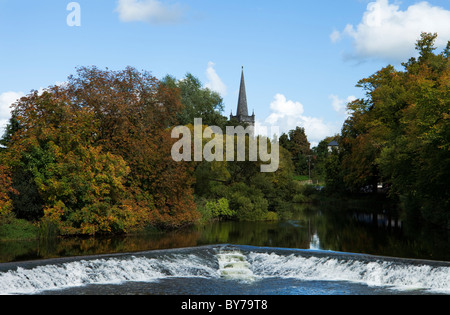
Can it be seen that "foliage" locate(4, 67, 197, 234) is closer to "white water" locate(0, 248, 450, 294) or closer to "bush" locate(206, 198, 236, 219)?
"bush" locate(206, 198, 236, 219)

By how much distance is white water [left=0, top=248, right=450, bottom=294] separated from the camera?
45.0ft

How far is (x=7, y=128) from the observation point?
31297 millimetres

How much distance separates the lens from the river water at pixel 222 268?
13.7 metres

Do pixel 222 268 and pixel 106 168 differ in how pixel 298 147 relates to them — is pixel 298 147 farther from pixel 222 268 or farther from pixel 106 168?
pixel 222 268

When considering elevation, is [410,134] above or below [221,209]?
above

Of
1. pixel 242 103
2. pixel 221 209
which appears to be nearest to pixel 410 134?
pixel 221 209

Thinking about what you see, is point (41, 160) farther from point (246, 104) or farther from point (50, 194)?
point (246, 104)

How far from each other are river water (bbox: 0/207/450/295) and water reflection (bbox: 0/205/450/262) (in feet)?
0.17

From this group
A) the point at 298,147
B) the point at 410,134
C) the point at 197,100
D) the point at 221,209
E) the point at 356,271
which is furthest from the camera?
the point at 298,147

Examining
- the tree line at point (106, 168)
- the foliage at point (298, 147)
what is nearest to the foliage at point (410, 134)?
the tree line at point (106, 168)

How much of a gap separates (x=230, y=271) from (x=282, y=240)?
802cm

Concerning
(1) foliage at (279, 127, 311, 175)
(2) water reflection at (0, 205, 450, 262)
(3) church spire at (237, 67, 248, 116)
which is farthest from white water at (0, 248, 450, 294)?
(3) church spire at (237, 67, 248, 116)

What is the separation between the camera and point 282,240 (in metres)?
24.2

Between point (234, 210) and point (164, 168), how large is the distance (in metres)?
9.38
